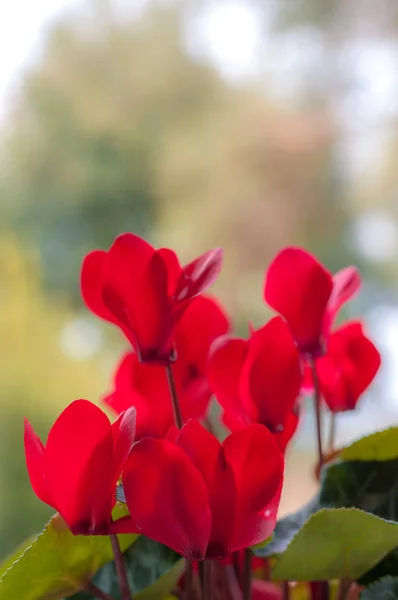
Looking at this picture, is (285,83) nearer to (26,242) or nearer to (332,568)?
(26,242)

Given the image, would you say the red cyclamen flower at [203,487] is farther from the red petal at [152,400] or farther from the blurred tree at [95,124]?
the blurred tree at [95,124]

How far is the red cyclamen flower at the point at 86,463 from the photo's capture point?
0.29m

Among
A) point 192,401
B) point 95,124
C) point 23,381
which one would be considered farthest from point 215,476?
point 95,124

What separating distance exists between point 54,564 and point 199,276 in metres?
0.15

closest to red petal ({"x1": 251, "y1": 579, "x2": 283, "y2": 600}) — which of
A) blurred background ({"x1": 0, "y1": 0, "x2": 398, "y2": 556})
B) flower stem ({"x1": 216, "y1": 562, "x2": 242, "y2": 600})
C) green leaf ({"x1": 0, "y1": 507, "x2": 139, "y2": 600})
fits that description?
flower stem ({"x1": 216, "y1": 562, "x2": 242, "y2": 600})

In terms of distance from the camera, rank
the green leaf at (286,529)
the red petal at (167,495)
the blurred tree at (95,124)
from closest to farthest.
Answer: the red petal at (167,495), the green leaf at (286,529), the blurred tree at (95,124)

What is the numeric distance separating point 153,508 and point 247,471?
40 millimetres

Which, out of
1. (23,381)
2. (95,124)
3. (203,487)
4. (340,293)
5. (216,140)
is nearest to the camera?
(203,487)

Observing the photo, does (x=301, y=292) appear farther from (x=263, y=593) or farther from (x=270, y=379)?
(x=263, y=593)

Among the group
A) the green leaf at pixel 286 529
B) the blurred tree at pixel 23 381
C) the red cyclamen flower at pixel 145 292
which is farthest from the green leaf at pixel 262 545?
the blurred tree at pixel 23 381

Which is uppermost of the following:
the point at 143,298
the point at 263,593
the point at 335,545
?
the point at 143,298

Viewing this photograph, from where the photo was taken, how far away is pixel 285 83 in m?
2.21

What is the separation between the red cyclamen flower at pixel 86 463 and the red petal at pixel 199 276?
0.23 feet

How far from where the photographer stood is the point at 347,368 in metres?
0.42
